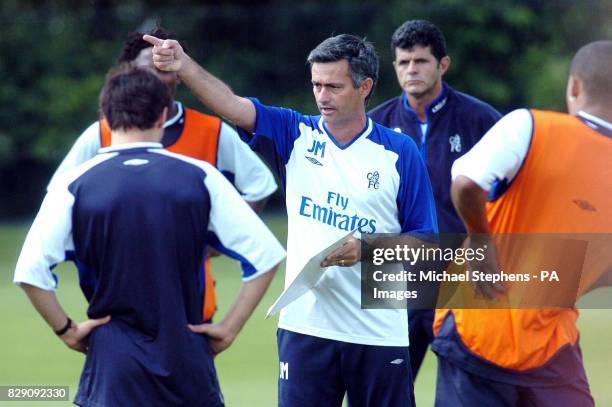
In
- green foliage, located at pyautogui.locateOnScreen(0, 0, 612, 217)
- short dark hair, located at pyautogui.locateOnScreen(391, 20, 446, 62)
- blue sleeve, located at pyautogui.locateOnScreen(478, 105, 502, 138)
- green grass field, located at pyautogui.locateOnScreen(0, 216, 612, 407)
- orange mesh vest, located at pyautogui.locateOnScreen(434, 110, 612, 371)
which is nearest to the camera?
orange mesh vest, located at pyautogui.locateOnScreen(434, 110, 612, 371)

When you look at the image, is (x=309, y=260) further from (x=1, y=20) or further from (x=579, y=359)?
(x=1, y=20)

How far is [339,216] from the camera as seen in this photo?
4848 mm

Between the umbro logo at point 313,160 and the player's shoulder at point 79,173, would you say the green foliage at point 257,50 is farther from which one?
the player's shoulder at point 79,173

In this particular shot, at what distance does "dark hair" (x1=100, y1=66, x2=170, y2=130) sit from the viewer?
4246mm

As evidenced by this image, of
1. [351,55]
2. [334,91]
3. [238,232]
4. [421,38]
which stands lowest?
[238,232]

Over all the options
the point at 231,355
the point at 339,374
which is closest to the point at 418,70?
the point at 339,374

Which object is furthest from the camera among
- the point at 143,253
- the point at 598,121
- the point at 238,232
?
the point at 598,121

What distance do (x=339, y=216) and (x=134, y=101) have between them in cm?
109

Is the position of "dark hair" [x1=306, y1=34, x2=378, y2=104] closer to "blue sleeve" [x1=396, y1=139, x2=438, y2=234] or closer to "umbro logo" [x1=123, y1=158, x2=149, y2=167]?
"blue sleeve" [x1=396, y1=139, x2=438, y2=234]

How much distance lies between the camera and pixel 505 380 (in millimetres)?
4633

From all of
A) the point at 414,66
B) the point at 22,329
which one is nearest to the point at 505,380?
the point at 414,66

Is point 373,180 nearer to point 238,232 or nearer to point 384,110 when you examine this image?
point 238,232

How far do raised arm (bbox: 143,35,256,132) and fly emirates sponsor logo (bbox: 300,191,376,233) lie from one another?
45cm

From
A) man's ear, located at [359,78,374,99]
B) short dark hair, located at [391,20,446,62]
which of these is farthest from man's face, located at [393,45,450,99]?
man's ear, located at [359,78,374,99]
